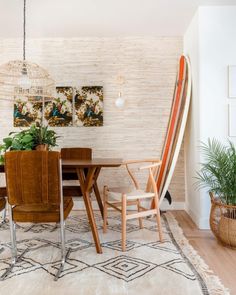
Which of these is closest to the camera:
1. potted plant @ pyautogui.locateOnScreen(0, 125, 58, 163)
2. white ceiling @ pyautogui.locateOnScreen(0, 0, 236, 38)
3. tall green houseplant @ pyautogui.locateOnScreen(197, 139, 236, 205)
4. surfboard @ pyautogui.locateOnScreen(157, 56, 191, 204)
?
tall green houseplant @ pyautogui.locateOnScreen(197, 139, 236, 205)

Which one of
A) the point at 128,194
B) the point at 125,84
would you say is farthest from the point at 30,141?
the point at 125,84

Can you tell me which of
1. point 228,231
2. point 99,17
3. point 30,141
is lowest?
point 228,231

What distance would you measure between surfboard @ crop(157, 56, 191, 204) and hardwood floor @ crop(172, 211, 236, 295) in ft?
1.86

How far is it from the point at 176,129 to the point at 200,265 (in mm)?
1735

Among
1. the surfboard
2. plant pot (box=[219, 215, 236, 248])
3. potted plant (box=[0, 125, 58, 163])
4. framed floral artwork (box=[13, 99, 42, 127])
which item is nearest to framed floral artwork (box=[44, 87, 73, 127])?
framed floral artwork (box=[13, 99, 42, 127])

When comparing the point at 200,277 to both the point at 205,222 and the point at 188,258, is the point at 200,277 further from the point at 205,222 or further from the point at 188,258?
the point at 205,222

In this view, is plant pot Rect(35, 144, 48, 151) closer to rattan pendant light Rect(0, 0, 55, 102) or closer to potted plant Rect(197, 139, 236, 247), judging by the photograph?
rattan pendant light Rect(0, 0, 55, 102)

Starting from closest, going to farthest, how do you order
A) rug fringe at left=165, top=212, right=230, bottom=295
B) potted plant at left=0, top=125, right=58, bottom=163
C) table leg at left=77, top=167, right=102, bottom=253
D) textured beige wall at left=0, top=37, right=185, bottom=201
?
rug fringe at left=165, top=212, right=230, bottom=295 < table leg at left=77, top=167, right=102, bottom=253 < potted plant at left=0, top=125, right=58, bottom=163 < textured beige wall at left=0, top=37, right=185, bottom=201

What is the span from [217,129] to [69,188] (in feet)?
5.93

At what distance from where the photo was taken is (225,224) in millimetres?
2268

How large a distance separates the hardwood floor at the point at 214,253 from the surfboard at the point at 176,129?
22.3 inches

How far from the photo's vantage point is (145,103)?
3650mm

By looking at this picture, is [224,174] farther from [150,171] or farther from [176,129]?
[176,129]

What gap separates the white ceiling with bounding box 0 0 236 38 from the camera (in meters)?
2.78
